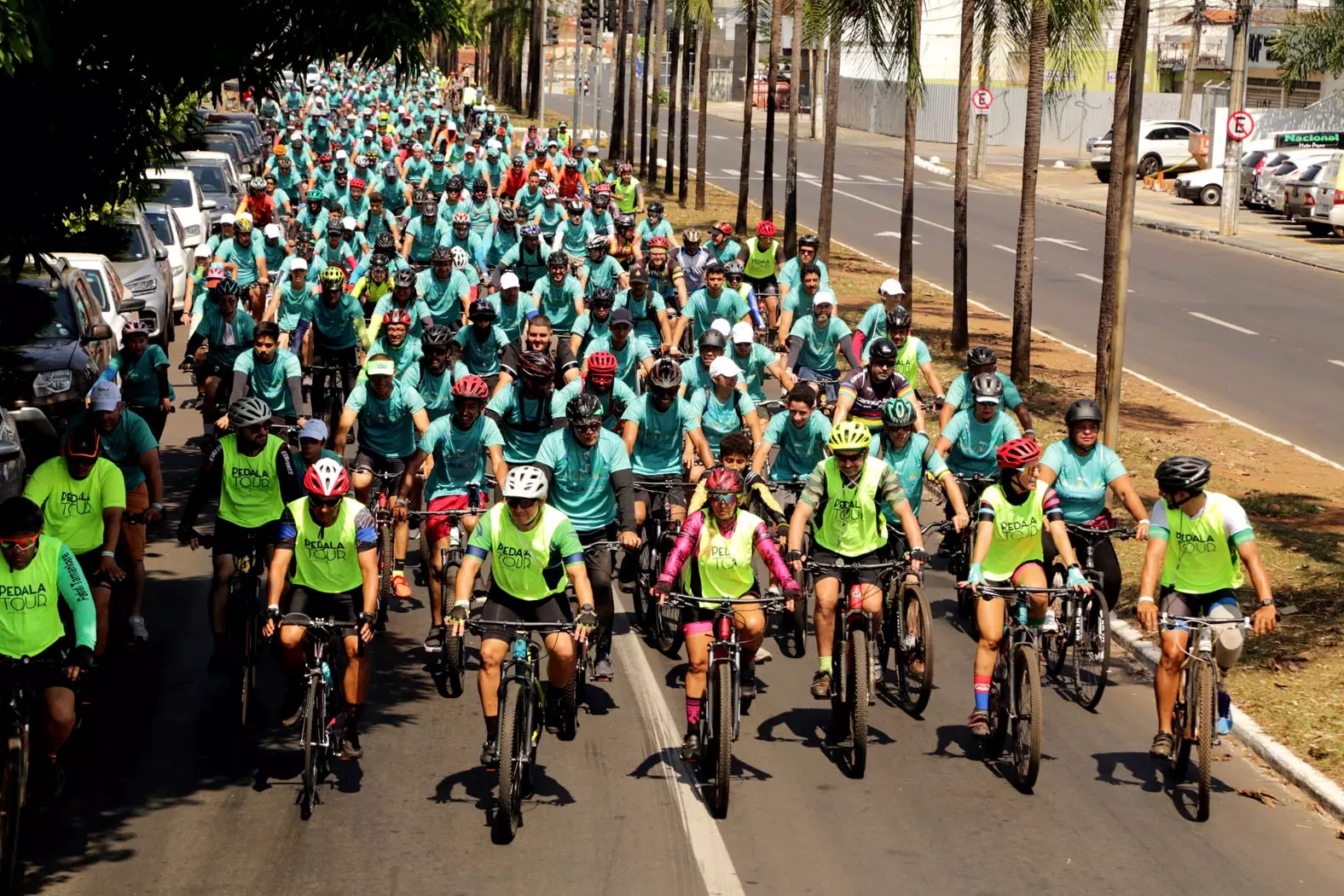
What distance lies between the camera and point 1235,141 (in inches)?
1809

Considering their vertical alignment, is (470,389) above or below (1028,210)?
below

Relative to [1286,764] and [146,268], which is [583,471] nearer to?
[1286,764]

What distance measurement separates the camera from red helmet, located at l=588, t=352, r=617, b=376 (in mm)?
13055

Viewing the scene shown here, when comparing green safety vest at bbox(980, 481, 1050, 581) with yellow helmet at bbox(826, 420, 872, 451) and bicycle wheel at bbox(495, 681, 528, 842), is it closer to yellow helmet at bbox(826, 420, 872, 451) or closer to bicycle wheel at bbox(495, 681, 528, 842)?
yellow helmet at bbox(826, 420, 872, 451)

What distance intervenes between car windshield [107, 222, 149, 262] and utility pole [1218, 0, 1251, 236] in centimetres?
2907

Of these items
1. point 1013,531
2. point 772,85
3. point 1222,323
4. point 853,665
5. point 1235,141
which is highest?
point 772,85

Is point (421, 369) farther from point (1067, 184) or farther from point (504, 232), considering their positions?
point (1067, 184)

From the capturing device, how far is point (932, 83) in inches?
3816

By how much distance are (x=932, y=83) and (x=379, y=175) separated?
222ft

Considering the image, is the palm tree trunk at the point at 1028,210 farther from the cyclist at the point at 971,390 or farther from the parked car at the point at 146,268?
the parked car at the point at 146,268

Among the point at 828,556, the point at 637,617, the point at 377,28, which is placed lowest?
the point at 637,617

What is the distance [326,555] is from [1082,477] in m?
5.00

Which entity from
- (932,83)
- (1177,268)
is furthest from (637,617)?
(932,83)

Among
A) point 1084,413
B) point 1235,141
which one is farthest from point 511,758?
point 1235,141
